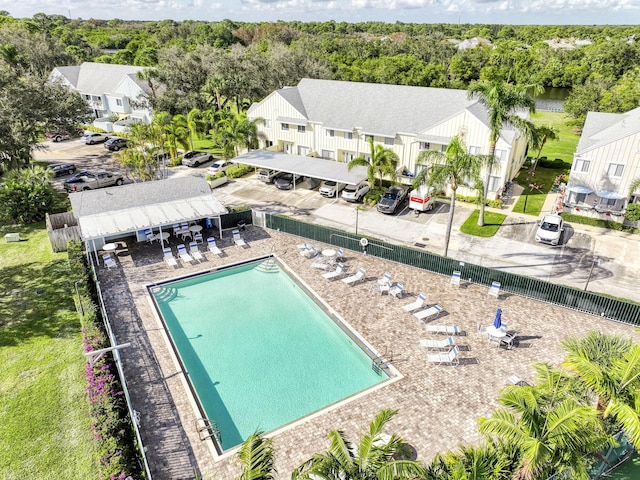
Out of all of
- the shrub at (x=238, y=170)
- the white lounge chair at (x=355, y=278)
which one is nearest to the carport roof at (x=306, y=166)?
the shrub at (x=238, y=170)

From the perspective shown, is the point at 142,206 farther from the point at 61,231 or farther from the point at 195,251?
the point at 61,231

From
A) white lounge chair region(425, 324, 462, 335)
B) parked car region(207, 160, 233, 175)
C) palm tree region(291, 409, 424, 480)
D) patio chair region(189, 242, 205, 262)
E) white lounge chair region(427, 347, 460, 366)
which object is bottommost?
white lounge chair region(427, 347, 460, 366)

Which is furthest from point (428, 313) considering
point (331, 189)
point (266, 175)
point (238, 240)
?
point (266, 175)

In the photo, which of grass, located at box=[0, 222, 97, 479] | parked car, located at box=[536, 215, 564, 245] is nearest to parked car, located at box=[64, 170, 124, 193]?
grass, located at box=[0, 222, 97, 479]

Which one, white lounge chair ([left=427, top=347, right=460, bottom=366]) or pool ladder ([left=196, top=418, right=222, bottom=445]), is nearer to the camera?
pool ladder ([left=196, top=418, right=222, bottom=445])

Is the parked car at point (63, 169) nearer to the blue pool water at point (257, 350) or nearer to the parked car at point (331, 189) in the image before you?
the parked car at point (331, 189)

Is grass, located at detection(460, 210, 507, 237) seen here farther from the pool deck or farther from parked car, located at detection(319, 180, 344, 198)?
parked car, located at detection(319, 180, 344, 198)

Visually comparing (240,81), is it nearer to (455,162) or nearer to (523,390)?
(455,162)
